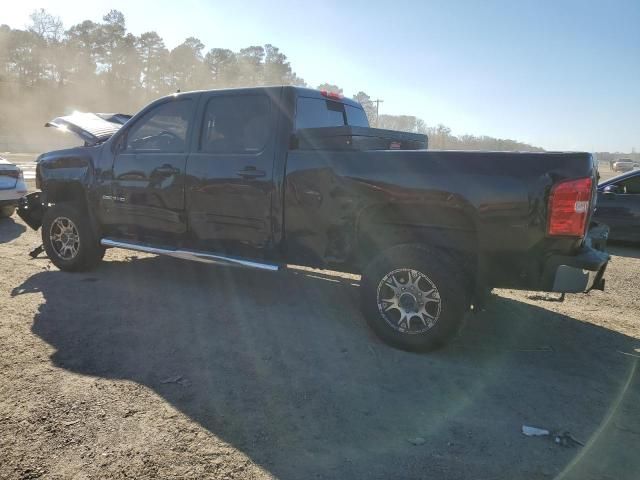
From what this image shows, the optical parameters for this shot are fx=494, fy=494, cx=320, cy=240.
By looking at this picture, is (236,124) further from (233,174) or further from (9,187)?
(9,187)

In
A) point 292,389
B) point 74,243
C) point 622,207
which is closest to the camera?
point 292,389

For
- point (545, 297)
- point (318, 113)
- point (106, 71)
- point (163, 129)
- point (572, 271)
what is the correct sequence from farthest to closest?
1. point (106, 71)
2. point (545, 297)
3. point (163, 129)
4. point (318, 113)
5. point (572, 271)

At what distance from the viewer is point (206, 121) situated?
4.99 metres

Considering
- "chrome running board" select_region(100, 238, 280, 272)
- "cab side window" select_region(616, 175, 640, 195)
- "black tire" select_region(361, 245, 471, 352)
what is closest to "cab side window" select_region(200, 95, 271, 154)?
"chrome running board" select_region(100, 238, 280, 272)

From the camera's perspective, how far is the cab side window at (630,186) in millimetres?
8672

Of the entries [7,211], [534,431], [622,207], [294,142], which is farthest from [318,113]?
[7,211]

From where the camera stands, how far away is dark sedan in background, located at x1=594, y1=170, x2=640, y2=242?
8570mm

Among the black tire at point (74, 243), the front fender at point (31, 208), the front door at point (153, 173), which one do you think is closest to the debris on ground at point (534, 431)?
the front door at point (153, 173)

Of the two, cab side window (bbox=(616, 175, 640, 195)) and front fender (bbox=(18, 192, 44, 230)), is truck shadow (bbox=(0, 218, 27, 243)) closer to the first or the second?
front fender (bbox=(18, 192, 44, 230))

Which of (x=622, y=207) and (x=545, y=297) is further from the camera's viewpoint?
(x=622, y=207)

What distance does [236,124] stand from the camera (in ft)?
15.8

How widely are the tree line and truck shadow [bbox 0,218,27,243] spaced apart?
201 feet

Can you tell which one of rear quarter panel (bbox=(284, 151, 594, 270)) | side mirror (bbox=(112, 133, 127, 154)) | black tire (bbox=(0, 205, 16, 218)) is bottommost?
black tire (bbox=(0, 205, 16, 218))

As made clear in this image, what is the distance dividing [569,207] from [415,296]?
4.08 ft
